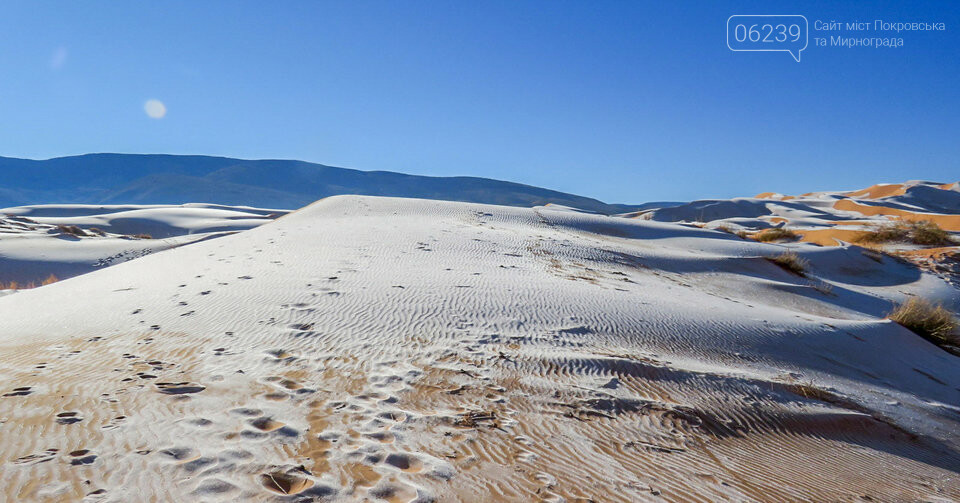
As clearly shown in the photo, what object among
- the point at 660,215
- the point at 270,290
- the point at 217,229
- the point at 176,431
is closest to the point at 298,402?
the point at 176,431

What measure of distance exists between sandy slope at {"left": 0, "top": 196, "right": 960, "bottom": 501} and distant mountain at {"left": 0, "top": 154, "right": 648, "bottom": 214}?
194ft

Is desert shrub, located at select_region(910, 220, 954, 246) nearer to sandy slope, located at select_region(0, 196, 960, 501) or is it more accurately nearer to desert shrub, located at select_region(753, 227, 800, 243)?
desert shrub, located at select_region(753, 227, 800, 243)

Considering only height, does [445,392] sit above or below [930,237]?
below

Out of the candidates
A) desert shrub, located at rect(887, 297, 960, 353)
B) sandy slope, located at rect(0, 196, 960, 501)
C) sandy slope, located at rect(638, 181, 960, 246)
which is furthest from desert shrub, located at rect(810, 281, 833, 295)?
sandy slope, located at rect(638, 181, 960, 246)

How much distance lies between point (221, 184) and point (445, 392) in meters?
77.8

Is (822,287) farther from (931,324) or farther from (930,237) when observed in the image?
(930,237)

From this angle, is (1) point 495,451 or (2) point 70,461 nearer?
(2) point 70,461

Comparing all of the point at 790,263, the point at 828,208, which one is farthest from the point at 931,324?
the point at 828,208

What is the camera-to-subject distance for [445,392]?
3.05m

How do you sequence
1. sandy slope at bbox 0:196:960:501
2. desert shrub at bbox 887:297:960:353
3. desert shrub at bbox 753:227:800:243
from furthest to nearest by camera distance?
desert shrub at bbox 753:227:800:243 < desert shrub at bbox 887:297:960:353 < sandy slope at bbox 0:196:960:501

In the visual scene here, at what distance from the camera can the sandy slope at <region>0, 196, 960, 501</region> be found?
7.11ft

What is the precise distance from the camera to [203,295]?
16.7 ft

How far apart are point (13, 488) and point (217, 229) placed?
2370 centimetres

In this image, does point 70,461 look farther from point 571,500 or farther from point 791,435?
point 791,435
